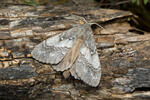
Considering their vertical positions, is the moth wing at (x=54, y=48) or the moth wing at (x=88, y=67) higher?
the moth wing at (x=54, y=48)

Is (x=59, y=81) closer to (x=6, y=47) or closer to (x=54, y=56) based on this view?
(x=54, y=56)

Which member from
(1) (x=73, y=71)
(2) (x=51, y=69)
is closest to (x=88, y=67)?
(1) (x=73, y=71)

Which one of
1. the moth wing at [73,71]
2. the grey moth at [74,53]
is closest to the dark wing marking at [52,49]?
the grey moth at [74,53]

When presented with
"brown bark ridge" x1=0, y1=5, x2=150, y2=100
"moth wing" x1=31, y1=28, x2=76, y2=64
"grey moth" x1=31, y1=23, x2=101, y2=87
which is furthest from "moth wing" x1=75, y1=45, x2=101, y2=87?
"moth wing" x1=31, y1=28, x2=76, y2=64

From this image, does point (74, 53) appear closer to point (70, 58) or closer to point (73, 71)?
point (70, 58)

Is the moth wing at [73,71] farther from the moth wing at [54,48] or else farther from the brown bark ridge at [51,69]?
the moth wing at [54,48]

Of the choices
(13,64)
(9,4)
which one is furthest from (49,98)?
(9,4)
